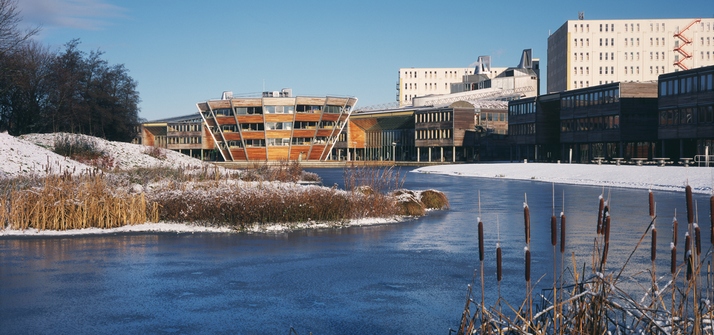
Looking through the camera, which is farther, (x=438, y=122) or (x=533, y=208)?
(x=438, y=122)

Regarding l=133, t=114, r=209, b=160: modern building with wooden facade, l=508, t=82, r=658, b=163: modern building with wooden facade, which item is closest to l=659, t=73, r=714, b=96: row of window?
l=508, t=82, r=658, b=163: modern building with wooden facade

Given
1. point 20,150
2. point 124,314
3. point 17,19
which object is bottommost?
point 124,314

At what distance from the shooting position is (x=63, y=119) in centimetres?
6756

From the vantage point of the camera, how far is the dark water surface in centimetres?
997

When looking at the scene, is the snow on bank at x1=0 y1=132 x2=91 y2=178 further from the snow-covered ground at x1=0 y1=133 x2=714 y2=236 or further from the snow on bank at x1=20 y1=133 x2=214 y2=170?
the snow on bank at x1=20 y1=133 x2=214 y2=170

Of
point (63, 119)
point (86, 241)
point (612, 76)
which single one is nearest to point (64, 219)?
point (86, 241)

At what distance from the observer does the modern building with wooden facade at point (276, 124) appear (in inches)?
4894

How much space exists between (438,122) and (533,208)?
96.2 meters

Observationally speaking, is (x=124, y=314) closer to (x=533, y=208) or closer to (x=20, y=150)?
(x=533, y=208)

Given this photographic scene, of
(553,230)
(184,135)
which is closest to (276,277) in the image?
(553,230)

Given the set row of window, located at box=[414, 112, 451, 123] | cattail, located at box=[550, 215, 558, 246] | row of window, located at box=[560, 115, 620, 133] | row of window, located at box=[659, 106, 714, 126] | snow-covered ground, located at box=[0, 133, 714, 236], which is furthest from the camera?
row of window, located at box=[414, 112, 451, 123]

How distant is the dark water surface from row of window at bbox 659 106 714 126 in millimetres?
47452

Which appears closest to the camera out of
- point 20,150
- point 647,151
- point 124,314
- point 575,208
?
point 124,314

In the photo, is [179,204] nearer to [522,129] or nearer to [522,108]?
[522,129]
